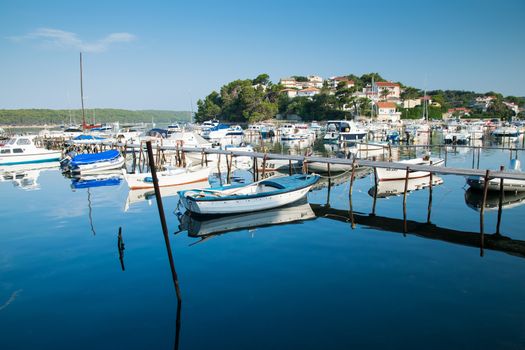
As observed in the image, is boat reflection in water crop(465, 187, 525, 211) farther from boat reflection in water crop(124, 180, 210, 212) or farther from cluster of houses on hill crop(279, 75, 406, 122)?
cluster of houses on hill crop(279, 75, 406, 122)

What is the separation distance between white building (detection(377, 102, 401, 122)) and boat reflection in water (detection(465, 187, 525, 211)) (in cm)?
9340

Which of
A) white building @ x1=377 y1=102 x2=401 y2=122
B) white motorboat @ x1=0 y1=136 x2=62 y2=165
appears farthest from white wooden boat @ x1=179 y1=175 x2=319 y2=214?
white building @ x1=377 y1=102 x2=401 y2=122

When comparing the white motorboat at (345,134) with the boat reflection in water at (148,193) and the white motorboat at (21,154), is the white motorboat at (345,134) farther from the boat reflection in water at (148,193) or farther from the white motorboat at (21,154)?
the white motorboat at (21,154)

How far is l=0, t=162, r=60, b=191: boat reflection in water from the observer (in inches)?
1141

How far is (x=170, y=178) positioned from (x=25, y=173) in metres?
17.7

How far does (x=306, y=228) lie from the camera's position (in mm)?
16719

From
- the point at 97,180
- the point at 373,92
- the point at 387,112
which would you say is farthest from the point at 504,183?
the point at 373,92

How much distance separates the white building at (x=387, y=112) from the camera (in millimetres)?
113650

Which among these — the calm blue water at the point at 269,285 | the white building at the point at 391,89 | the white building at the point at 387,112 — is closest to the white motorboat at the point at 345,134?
the calm blue water at the point at 269,285

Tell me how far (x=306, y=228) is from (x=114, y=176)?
852 inches

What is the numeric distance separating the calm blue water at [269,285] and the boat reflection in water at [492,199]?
1751 mm

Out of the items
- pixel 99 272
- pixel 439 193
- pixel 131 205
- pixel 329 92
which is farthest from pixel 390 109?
pixel 99 272

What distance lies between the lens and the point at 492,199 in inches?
851

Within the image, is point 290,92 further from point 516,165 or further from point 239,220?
point 239,220
